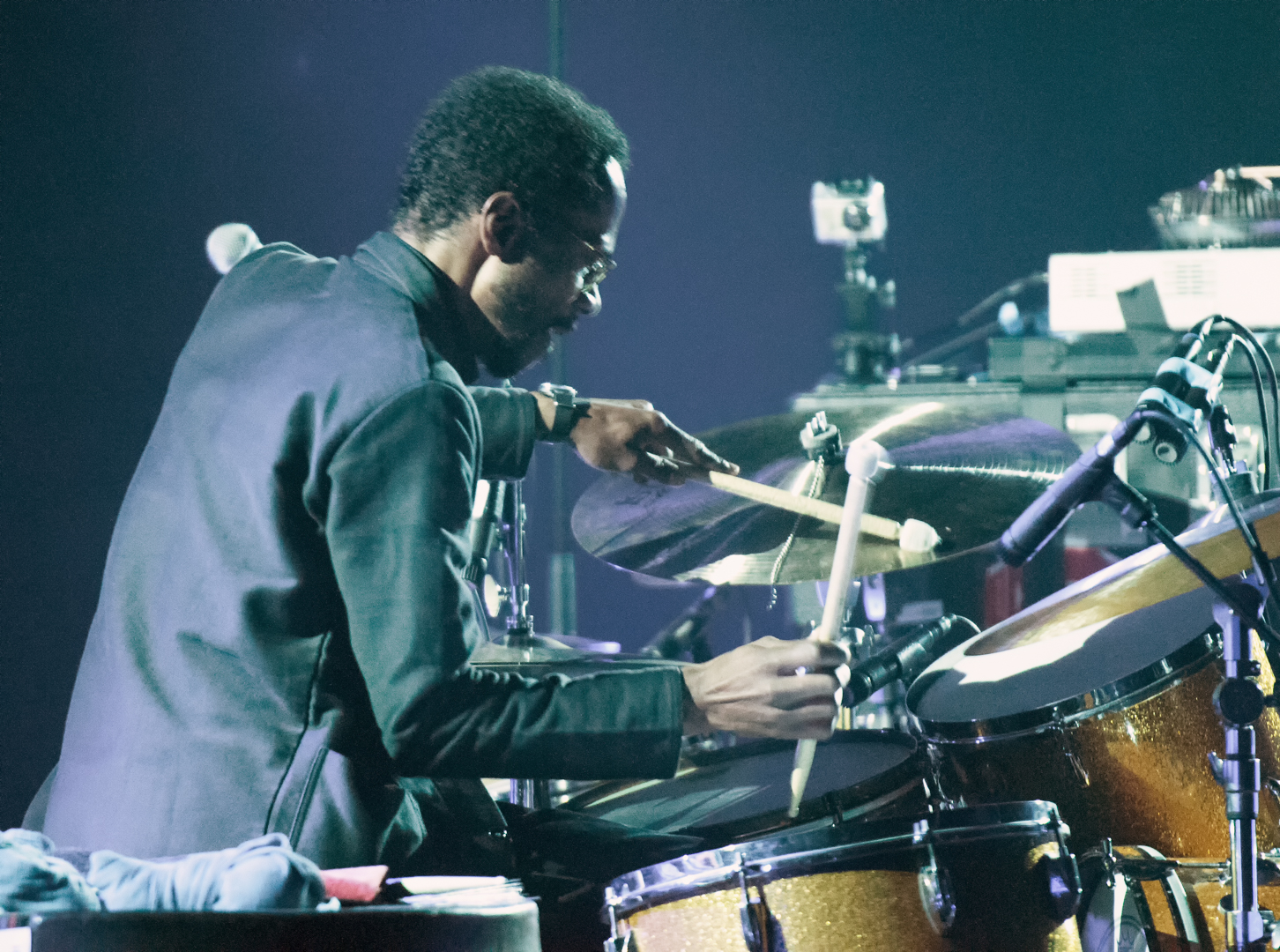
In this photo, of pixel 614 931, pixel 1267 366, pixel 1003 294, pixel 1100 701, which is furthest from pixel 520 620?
pixel 1003 294

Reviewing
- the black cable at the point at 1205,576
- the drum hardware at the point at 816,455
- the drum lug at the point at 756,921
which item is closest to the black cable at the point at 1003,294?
the drum hardware at the point at 816,455

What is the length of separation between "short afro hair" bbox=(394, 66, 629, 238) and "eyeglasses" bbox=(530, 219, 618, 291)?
34 mm

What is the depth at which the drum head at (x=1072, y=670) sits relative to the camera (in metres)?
1.78

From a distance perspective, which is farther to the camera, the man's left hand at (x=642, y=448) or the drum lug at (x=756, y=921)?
the man's left hand at (x=642, y=448)

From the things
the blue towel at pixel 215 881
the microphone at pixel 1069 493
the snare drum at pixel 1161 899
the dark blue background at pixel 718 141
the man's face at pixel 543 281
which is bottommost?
the snare drum at pixel 1161 899

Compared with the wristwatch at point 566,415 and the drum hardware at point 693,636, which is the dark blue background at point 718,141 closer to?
the drum hardware at point 693,636

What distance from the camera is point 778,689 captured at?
1401 mm

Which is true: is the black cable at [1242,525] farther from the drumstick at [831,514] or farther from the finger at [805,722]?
the finger at [805,722]

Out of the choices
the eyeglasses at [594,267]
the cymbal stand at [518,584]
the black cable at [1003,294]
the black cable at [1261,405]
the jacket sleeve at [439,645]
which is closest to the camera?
the jacket sleeve at [439,645]

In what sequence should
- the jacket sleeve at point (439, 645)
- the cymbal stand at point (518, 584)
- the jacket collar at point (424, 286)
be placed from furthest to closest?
the cymbal stand at point (518, 584), the jacket collar at point (424, 286), the jacket sleeve at point (439, 645)

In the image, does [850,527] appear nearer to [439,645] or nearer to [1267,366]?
[439,645]

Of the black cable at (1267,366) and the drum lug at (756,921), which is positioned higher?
the black cable at (1267,366)

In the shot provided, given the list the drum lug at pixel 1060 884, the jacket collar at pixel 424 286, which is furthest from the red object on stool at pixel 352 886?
the drum lug at pixel 1060 884

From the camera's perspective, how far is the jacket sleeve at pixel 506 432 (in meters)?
2.07
